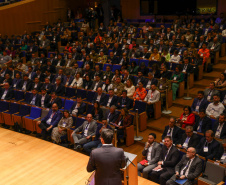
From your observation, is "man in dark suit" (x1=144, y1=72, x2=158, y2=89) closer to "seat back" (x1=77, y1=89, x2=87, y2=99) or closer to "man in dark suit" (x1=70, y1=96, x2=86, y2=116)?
"seat back" (x1=77, y1=89, x2=87, y2=99)

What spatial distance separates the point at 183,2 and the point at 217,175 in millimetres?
8725

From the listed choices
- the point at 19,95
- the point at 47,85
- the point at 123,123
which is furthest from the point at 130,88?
the point at 19,95

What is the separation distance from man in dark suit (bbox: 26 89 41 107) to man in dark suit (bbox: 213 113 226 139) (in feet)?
12.2

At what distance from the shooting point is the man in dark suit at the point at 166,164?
420 centimetres

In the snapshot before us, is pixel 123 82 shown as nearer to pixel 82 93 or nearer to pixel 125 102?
pixel 82 93

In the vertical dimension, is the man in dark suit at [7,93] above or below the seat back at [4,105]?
above

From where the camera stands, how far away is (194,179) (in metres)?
4.01

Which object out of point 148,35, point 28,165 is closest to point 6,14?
point 148,35

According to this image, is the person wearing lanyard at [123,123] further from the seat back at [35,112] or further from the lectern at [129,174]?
the lectern at [129,174]

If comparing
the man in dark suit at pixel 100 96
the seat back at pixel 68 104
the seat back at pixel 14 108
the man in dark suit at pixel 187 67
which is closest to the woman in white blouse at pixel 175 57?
the man in dark suit at pixel 187 67

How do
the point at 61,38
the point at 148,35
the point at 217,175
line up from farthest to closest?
the point at 61,38
the point at 148,35
the point at 217,175

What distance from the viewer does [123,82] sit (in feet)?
23.4

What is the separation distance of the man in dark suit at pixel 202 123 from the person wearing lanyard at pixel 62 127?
7.36 ft

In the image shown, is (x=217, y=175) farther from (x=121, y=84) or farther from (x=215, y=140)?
(x=121, y=84)
